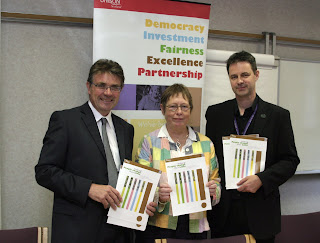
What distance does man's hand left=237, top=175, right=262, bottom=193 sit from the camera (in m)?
1.92

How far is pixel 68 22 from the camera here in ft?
9.49

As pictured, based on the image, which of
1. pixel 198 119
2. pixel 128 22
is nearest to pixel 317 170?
pixel 198 119

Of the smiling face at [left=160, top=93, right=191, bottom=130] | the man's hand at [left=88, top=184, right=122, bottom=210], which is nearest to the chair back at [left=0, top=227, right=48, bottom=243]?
the man's hand at [left=88, top=184, right=122, bottom=210]

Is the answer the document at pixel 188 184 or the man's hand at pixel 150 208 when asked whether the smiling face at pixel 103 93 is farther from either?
→ the man's hand at pixel 150 208

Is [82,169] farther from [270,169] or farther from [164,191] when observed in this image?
[270,169]

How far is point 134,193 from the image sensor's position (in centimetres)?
179

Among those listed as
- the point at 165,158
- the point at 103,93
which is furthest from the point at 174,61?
the point at 165,158

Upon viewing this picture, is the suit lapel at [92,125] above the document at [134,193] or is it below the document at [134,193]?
above

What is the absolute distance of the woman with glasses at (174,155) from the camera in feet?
6.38

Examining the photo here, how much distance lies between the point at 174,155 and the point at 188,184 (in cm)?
22

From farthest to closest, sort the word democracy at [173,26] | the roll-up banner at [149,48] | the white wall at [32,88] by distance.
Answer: the white wall at [32,88] → the word democracy at [173,26] → the roll-up banner at [149,48]

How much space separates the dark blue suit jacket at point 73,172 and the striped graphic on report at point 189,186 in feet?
1.50

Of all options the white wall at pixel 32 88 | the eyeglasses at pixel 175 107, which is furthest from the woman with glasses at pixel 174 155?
the white wall at pixel 32 88

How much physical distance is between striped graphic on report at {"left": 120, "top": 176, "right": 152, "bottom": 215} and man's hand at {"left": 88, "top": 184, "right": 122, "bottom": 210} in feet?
0.17
